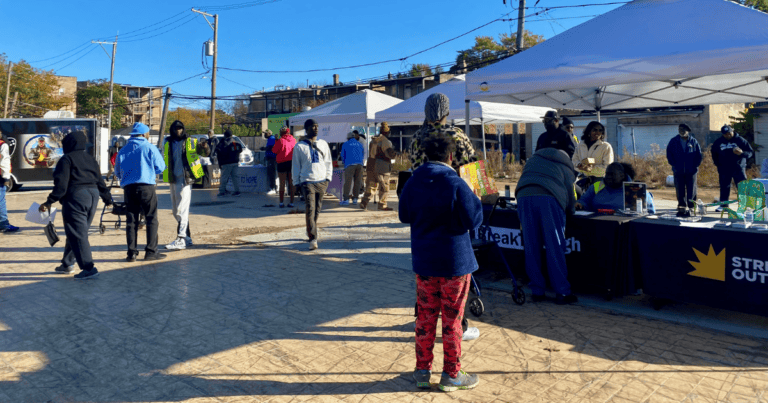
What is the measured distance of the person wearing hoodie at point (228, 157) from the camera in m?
16.2

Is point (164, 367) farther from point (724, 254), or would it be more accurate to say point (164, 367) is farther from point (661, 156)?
point (661, 156)

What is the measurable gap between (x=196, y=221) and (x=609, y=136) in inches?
1029

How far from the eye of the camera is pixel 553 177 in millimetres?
5262

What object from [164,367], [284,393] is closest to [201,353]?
[164,367]

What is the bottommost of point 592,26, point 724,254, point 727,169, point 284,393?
point 284,393

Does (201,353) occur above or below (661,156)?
below

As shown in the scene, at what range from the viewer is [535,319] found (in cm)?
496

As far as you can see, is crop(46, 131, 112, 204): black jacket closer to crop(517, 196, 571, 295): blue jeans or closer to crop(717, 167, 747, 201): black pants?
crop(517, 196, 571, 295): blue jeans

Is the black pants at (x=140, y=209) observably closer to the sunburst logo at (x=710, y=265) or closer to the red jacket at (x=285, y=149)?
the red jacket at (x=285, y=149)

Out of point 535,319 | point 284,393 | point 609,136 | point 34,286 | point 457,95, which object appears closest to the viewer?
point 284,393

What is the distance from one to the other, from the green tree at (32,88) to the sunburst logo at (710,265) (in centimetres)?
5789

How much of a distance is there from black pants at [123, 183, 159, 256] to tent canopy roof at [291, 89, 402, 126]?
7620 millimetres

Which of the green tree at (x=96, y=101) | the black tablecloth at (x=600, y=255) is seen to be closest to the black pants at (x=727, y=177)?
the black tablecloth at (x=600, y=255)

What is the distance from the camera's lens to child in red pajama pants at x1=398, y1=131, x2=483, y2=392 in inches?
136
